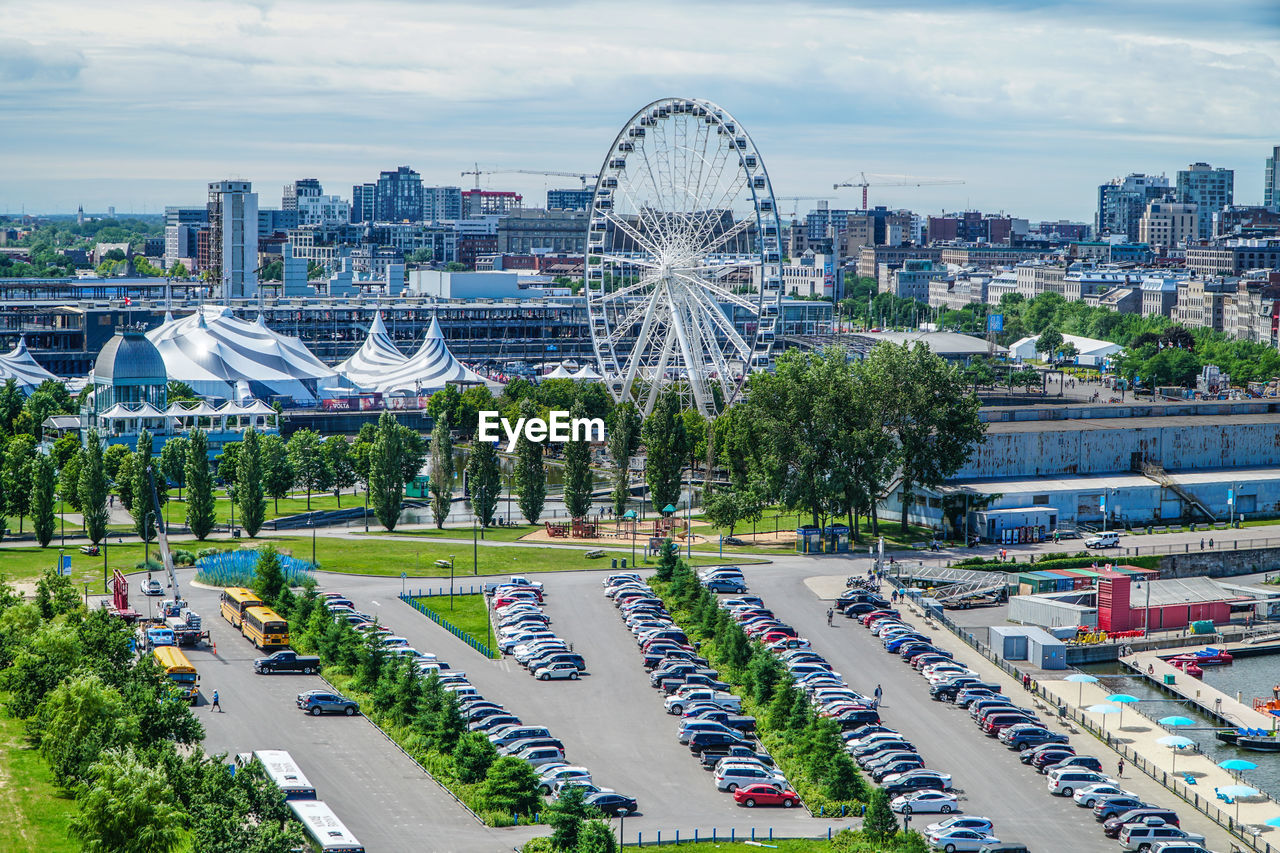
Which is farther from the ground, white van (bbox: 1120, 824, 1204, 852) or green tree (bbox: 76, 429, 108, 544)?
green tree (bbox: 76, 429, 108, 544)

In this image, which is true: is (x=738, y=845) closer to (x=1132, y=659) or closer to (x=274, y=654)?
(x=274, y=654)

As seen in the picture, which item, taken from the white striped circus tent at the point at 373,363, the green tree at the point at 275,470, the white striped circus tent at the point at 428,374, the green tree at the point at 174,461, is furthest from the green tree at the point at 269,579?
the white striped circus tent at the point at 373,363

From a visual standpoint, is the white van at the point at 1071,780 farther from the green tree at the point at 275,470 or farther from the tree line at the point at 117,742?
the green tree at the point at 275,470

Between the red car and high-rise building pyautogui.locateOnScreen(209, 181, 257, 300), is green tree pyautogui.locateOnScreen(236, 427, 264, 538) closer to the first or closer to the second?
the red car

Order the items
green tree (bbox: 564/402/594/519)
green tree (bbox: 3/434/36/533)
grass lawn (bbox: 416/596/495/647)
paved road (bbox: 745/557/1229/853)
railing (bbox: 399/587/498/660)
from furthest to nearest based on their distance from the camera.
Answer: green tree (bbox: 564/402/594/519), green tree (bbox: 3/434/36/533), grass lawn (bbox: 416/596/495/647), railing (bbox: 399/587/498/660), paved road (bbox: 745/557/1229/853)

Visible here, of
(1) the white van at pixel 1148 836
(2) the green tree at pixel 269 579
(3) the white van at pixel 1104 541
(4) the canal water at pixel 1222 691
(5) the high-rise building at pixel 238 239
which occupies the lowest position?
(4) the canal water at pixel 1222 691

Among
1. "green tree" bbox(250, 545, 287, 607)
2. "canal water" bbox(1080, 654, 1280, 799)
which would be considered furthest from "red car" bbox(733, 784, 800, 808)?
"green tree" bbox(250, 545, 287, 607)

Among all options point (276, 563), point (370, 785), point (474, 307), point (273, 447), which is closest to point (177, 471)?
point (273, 447)
